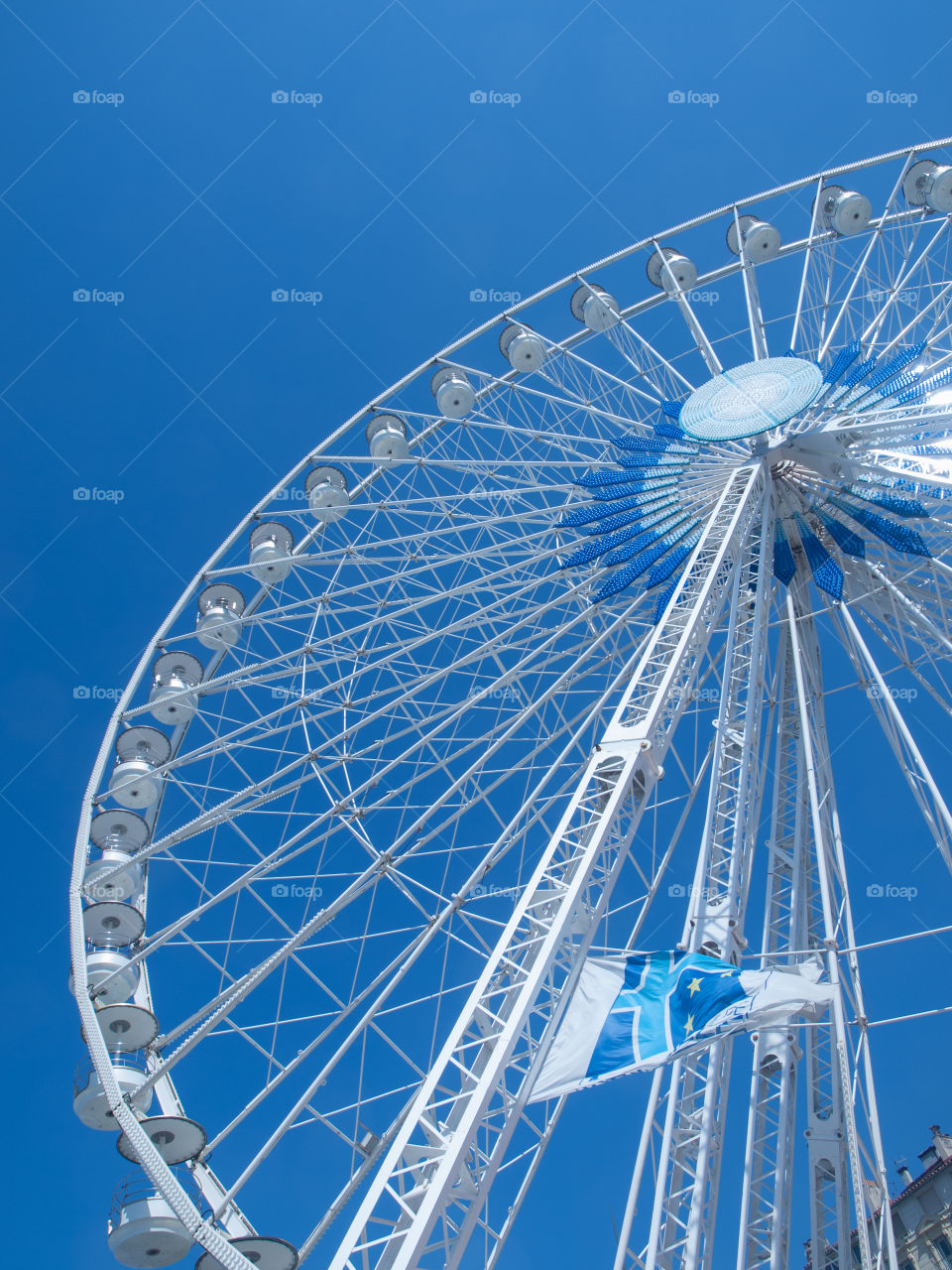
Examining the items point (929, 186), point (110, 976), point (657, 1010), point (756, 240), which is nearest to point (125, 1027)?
point (110, 976)

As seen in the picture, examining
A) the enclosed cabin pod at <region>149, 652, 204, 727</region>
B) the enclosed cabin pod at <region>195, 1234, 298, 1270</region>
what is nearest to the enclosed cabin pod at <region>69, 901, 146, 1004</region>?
the enclosed cabin pod at <region>195, 1234, 298, 1270</region>

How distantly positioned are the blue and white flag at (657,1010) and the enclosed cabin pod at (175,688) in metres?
8.68

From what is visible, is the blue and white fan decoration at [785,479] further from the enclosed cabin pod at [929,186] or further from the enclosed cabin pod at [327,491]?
the enclosed cabin pod at [929,186]

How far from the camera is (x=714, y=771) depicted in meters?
13.4

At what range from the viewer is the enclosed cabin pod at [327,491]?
785 inches

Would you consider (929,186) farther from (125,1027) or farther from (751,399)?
(125,1027)

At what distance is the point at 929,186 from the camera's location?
70.8 ft

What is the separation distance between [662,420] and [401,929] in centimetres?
1146

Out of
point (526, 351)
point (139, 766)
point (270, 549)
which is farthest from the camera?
point (526, 351)

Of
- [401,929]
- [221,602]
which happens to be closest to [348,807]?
[401,929]

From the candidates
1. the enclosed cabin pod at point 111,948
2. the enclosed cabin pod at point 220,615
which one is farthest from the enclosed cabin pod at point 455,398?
the enclosed cabin pod at point 111,948

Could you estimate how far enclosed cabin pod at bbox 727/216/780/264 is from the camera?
859 inches

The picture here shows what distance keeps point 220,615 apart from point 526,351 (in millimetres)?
8496

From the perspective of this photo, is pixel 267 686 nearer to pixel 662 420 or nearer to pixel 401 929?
pixel 401 929
